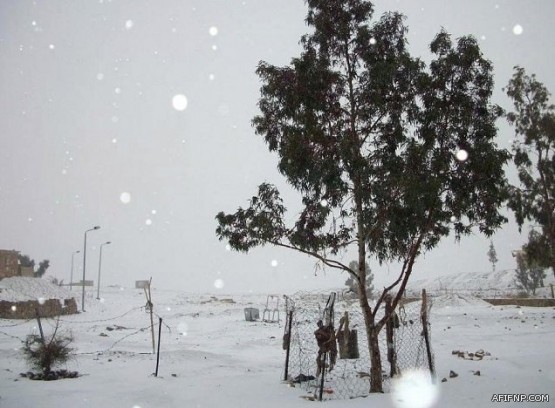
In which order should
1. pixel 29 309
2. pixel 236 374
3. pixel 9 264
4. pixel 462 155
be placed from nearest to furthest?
1. pixel 462 155
2. pixel 236 374
3. pixel 29 309
4. pixel 9 264

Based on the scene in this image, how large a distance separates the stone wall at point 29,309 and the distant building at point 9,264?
25.3 feet

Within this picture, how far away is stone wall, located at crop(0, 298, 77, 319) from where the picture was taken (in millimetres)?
33438

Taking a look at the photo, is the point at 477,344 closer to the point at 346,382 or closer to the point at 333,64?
the point at 346,382

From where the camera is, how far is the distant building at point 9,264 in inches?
1588

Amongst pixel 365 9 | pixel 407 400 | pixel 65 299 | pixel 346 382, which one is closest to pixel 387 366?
pixel 346 382

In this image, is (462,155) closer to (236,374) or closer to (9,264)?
(236,374)

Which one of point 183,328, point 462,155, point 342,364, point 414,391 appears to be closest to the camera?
point 414,391

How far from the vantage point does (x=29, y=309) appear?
34.7 metres

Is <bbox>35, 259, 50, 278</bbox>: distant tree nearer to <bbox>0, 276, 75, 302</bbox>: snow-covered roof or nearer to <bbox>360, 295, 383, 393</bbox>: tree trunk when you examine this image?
<bbox>0, 276, 75, 302</bbox>: snow-covered roof

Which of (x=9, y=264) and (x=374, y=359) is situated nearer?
(x=374, y=359)

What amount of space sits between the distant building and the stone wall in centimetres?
772

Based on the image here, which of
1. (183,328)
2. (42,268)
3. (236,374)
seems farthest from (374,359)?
(42,268)

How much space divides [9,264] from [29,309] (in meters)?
9.32

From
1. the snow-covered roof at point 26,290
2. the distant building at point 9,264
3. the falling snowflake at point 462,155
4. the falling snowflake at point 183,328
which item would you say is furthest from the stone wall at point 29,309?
the falling snowflake at point 462,155
